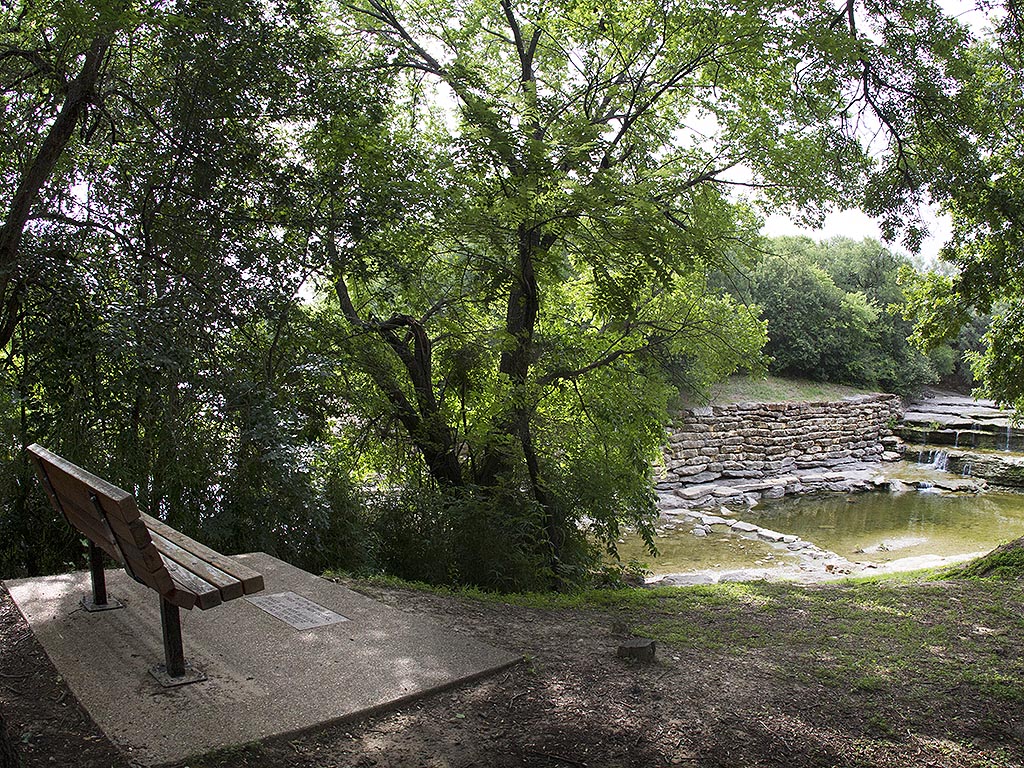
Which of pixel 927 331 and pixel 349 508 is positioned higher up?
pixel 927 331

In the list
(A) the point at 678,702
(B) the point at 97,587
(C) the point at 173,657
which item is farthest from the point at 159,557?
(A) the point at 678,702

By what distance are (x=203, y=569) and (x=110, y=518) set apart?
15.9 inches

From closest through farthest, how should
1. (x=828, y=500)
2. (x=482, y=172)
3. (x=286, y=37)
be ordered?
1. (x=286, y=37)
2. (x=482, y=172)
3. (x=828, y=500)

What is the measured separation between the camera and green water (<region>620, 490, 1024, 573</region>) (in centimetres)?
1199

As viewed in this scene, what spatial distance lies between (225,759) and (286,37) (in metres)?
5.14

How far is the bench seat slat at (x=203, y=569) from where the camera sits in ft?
9.64

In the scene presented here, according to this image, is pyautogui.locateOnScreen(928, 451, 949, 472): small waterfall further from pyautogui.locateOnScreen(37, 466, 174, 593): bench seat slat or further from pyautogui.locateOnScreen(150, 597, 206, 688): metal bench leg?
pyautogui.locateOnScreen(37, 466, 174, 593): bench seat slat

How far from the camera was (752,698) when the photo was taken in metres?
3.55

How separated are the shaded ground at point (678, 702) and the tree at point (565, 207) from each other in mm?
2870

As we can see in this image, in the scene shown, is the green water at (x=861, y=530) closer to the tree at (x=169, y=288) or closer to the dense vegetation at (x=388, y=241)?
the dense vegetation at (x=388, y=241)

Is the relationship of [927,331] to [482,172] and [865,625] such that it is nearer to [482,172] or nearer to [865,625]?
[865,625]

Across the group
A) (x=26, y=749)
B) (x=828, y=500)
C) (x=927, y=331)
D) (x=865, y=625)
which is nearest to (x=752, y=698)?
(x=865, y=625)

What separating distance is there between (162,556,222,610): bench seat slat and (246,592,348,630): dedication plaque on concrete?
3.23 ft

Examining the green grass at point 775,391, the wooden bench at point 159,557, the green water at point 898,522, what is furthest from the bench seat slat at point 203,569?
the green grass at point 775,391
